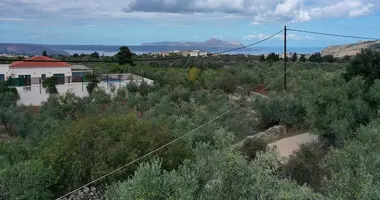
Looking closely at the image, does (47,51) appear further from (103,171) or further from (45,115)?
(103,171)

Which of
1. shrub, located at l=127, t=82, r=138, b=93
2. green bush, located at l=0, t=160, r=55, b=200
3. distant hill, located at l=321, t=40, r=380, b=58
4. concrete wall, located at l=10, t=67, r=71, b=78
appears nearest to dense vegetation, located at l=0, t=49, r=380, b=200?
green bush, located at l=0, t=160, r=55, b=200

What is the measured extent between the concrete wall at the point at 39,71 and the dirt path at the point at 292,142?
33831mm

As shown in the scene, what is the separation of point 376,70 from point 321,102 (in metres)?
4.62

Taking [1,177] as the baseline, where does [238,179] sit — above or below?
above

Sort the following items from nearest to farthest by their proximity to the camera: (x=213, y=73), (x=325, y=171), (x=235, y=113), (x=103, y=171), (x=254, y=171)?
(x=254, y=171) → (x=103, y=171) → (x=325, y=171) → (x=235, y=113) → (x=213, y=73)

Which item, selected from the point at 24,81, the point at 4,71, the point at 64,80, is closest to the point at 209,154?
the point at 24,81

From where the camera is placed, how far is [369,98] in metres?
18.5

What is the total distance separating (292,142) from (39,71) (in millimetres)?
34814

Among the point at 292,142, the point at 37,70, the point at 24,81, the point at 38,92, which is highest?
the point at 37,70

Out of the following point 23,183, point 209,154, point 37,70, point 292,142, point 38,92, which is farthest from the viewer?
point 37,70

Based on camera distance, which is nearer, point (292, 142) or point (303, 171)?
point (303, 171)

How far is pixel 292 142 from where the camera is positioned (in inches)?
790

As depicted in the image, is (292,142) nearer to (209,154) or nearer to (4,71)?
(209,154)

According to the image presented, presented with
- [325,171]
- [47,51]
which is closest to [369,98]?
[325,171]
